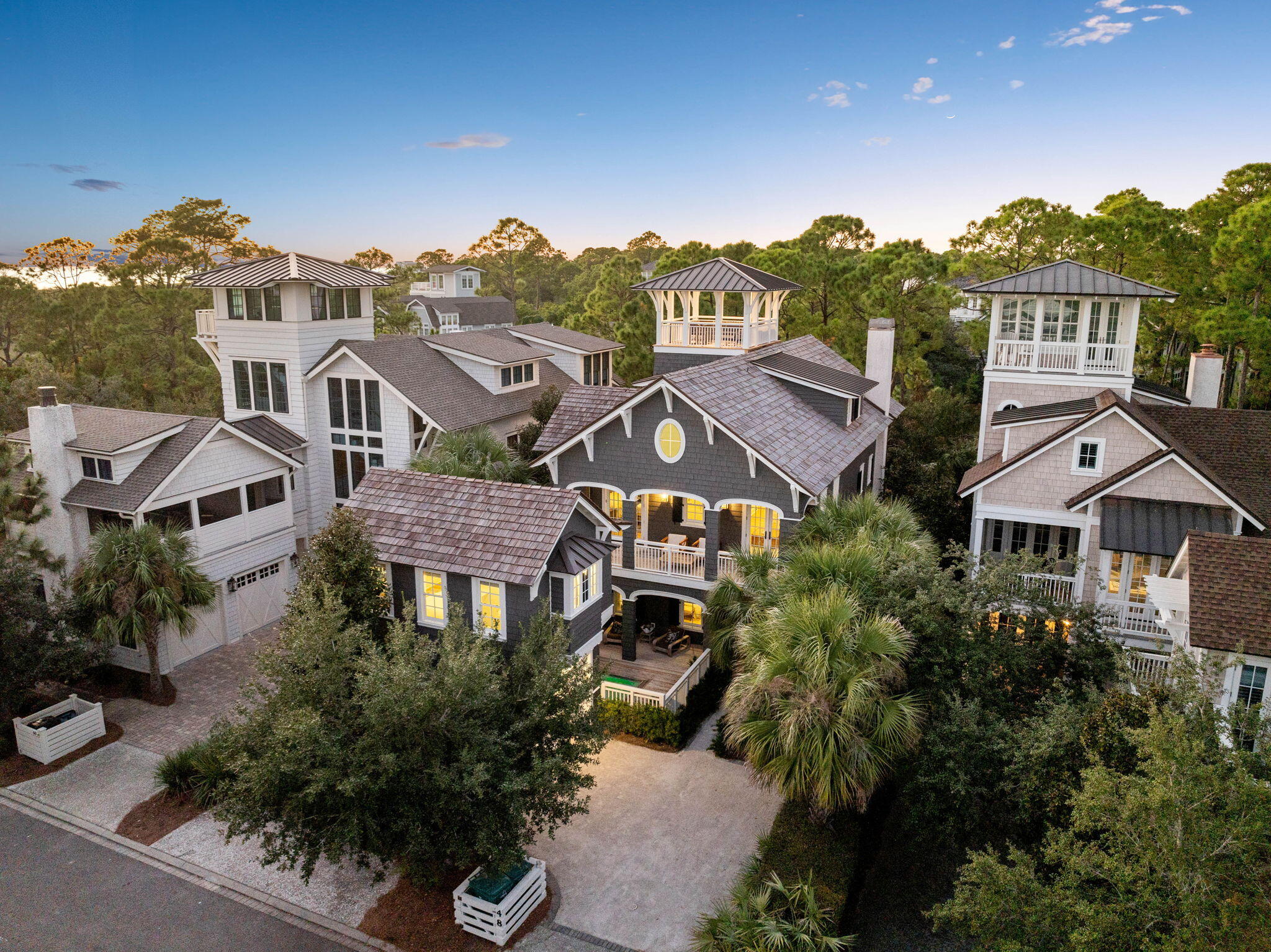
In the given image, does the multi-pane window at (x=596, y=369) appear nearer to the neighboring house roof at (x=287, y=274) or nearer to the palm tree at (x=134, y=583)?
the neighboring house roof at (x=287, y=274)

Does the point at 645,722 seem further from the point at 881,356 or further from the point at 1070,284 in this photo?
the point at 881,356

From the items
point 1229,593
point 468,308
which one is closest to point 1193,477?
point 1229,593

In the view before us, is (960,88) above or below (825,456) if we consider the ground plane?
above

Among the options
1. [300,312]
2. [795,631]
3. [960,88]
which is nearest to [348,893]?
[795,631]

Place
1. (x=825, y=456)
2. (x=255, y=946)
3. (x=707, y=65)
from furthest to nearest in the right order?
(x=707, y=65) < (x=825, y=456) < (x=255, y=946)

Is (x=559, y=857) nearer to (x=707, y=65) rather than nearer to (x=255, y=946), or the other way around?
(x=255, y=946)

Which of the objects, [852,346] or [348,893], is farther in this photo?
[852,346]
